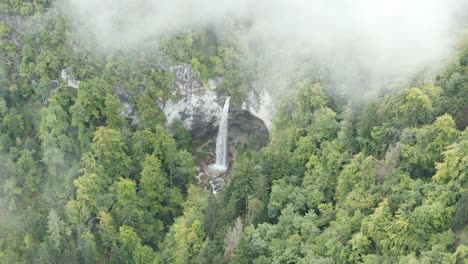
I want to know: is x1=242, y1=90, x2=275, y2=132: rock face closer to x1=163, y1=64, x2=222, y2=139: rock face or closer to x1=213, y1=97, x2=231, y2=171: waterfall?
x1=213, y1=97, x2=231, y2=171: waterfall

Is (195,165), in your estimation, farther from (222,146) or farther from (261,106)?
(261,106)

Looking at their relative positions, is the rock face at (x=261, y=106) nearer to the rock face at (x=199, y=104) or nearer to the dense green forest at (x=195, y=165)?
the rock face at (x=199, y=104)

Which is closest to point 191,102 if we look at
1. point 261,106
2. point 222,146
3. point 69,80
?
point 222,146

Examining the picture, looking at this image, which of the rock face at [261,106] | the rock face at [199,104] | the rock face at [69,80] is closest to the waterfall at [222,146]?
the rock face at [199,104]

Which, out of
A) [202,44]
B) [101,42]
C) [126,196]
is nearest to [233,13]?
[202,44]

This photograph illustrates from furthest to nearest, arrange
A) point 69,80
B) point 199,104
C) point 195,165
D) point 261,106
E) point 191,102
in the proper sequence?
point 195,165 < point 199,104 < point 191,102 < point 69,80 < point 261,106

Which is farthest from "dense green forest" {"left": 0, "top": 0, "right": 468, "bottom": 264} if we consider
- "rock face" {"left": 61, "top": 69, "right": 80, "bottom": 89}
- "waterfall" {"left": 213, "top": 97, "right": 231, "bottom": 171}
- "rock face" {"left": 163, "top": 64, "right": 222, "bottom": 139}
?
"waterfall" {"left": 213, "top": 97, "right": 231, "bottom": 171}
